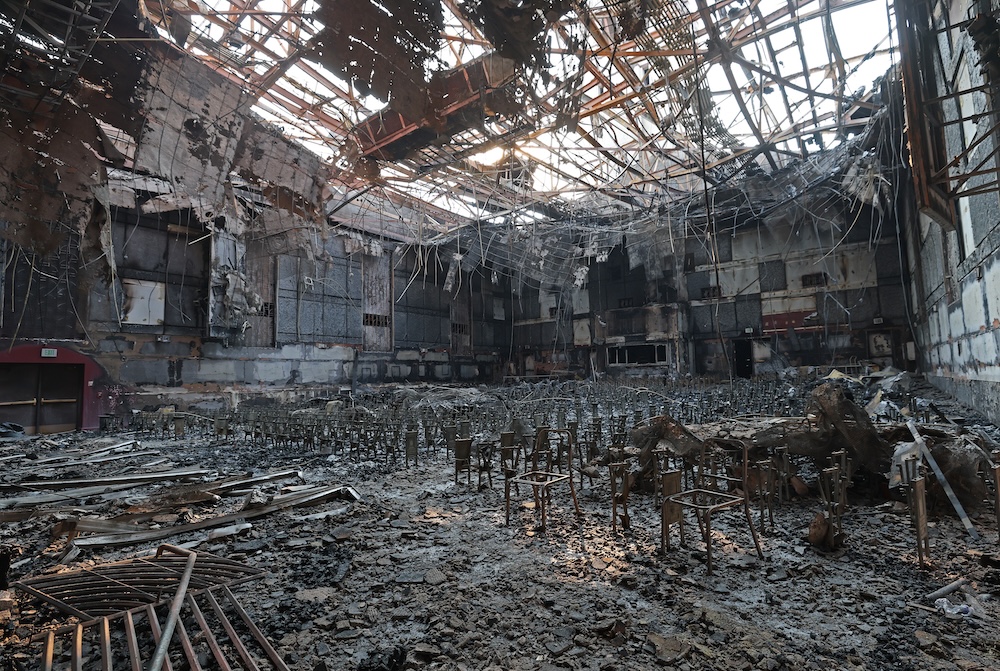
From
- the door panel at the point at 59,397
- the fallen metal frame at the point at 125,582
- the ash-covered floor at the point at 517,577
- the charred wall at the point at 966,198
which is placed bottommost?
the ash-covered floor at the point at 517,577

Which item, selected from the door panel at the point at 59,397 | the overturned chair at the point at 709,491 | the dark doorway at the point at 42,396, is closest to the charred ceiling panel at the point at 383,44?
the overturned chair at the point at 709,491

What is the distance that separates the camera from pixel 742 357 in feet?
81.3

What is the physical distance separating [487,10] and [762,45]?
9.17 meters

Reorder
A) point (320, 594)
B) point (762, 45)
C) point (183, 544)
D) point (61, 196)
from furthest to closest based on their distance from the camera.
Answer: point (762, 45), point (61, 196), point (183, 544), point (320, 594)

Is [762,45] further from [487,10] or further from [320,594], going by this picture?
[320,594]

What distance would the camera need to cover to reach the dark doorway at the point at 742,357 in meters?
24.5

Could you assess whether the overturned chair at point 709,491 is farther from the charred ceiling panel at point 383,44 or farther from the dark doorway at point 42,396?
the dark doorway at point 42,396

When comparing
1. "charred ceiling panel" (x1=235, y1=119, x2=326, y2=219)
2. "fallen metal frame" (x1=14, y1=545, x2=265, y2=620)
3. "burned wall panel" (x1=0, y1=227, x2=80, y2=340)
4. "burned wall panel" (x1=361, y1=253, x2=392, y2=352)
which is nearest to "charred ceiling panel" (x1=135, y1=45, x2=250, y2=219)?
"charred ceiling panel" (x1=235, y1=119, x2=326, y2=219)

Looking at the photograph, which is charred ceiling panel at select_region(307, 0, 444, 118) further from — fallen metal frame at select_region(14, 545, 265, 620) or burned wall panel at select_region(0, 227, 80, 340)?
burned wall panel at select_region(0, 227, 80, 340)

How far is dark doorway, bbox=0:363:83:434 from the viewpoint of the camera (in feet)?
49.5

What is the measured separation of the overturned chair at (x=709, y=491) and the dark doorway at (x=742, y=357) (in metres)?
19.6

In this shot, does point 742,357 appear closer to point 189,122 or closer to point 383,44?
point 383,44

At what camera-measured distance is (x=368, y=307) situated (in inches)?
1003

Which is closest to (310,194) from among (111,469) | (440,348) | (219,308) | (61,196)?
(61,196)
